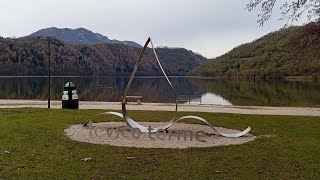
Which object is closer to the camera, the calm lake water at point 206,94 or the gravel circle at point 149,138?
the gravel circle at point 149,138

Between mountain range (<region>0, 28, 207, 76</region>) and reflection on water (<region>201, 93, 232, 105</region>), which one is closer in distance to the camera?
reflection on water (<region>201, 93, 232, 105</region>)

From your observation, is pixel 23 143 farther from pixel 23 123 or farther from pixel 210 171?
pixel 210 171

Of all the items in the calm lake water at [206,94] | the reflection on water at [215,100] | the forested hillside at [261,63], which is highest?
the forested hillside at [261,63]

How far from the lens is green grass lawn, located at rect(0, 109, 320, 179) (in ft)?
24.0

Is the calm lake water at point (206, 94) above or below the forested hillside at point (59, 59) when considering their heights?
below

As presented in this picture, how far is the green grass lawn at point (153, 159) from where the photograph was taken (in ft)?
24.0

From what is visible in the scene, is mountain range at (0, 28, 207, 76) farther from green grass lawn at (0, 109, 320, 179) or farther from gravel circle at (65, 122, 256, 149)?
green grass lawn at (0, 109, 320, 179)

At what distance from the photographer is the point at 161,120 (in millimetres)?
15602

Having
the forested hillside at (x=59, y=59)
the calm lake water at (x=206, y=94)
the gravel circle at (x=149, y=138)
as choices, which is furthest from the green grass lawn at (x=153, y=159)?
the forested hillside at (x=59, y=59)

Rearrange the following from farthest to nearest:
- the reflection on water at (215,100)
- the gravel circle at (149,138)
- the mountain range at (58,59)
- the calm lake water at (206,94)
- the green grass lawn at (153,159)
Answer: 1. the mountain range at (58,59)
2. the calm lake water at (206,94)
3. the reflection on water at (215,100)
4. the gravel circle at (149,138)
5. the green grass lawn at (153,159)

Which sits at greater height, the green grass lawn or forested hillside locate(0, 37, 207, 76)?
forested hillside locate(0, 37, 207, 76)

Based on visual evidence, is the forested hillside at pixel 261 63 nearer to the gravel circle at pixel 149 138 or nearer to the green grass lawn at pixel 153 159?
the gravel circle at pixel 149 138

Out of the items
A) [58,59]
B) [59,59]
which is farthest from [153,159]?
[59,59]

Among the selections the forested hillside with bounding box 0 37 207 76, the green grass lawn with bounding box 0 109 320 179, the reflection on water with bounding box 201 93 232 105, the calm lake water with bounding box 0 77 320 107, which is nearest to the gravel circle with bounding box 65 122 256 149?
the green grass lawn with bounding box 0 109 320 179
